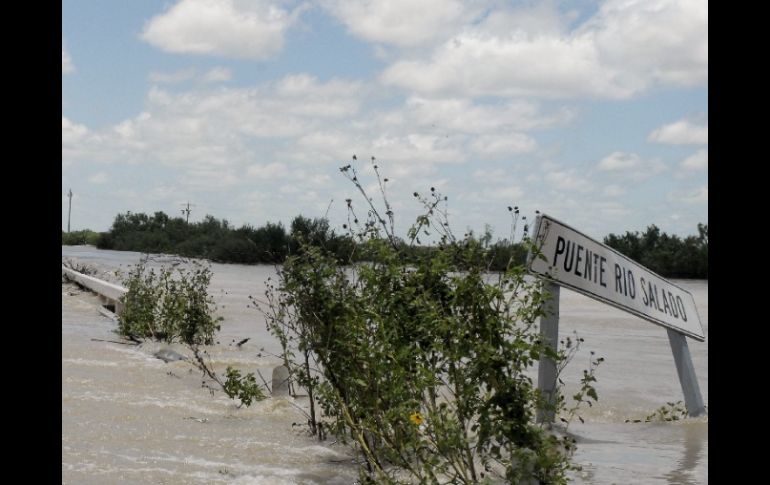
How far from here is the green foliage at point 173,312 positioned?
13.6 meters

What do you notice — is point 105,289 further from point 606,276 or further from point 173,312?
point 606,276

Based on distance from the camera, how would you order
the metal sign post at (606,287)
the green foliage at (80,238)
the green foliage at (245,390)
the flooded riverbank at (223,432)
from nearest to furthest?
1. the flooded riverbank at (223,432)
2. the metal sign post at (606,287)
3. the green foliage at (245,390)
4. the green foliage at (80,238)

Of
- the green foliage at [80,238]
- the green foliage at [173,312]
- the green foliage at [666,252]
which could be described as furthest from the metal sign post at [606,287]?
the green foliage at [80,238]

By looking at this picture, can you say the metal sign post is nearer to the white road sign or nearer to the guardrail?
the white road sign

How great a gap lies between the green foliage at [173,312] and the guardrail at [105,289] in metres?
1.98

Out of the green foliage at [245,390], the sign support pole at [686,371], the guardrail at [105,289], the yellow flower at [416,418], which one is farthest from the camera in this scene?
the guardrail at [105,289]

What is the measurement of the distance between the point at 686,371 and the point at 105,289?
49.3ft

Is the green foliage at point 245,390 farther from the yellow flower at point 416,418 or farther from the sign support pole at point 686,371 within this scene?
the yellow flower at point 416,418

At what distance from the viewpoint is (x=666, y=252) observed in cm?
4353

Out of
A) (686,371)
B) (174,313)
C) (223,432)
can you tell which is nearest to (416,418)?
(223,432)

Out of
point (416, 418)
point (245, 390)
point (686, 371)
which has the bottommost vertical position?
point (245, 390)
